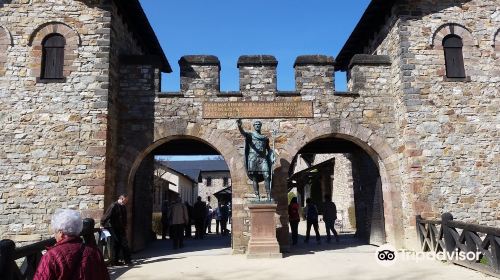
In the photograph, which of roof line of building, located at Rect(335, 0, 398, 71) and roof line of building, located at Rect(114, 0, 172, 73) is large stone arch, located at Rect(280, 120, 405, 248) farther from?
roof line of building, located at Rect(114, 0, 172, 73)

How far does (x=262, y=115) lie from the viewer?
31.9 ft

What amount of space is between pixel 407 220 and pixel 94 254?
25.2ft

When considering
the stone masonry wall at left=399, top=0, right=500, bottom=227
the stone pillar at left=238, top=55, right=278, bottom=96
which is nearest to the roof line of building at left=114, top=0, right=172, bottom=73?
the stone pillar at left=238, top=55, right=278, bottom=96

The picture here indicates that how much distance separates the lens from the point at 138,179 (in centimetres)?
1149

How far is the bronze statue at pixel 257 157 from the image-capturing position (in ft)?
29.0

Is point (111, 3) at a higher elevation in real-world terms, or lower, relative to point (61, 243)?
higher

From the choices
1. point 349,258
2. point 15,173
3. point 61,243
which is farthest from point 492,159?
point 15,173

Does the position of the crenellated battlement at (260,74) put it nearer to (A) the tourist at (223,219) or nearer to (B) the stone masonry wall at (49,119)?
(B) the stone masonry wall at (49,119)

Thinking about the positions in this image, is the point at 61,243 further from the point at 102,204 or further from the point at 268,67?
the point at 268,67

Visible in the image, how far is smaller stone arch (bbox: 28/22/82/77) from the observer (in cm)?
902

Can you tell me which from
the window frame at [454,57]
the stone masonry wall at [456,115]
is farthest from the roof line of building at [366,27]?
the window frame at [454,57]

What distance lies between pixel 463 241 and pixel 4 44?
9926 millimetres

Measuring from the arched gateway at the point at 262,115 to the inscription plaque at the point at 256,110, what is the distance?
0.9 inches

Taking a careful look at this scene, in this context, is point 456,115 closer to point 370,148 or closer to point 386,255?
point 370,148
